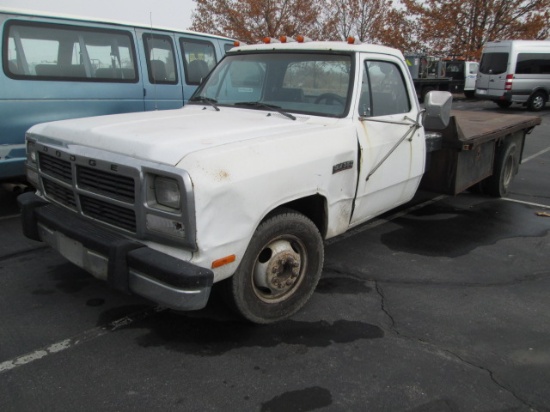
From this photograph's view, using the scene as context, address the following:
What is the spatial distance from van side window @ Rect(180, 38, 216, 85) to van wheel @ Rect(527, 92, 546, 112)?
A: 16.7 meters

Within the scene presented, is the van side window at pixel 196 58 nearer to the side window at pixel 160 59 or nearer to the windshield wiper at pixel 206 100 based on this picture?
the side window at pixel 160 59

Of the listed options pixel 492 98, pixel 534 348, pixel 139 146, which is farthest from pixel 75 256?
pixel 492 98

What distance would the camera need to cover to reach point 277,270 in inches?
130

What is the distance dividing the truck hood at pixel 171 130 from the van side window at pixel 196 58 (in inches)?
132

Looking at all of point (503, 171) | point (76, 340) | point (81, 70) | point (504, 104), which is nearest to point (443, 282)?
point (76, 340)

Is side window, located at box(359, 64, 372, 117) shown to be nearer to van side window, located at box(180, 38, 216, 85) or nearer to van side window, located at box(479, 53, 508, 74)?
van side window, located at box(180, 38, 216, 85)

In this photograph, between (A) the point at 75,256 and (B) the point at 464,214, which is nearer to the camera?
(A) the point at 75,256

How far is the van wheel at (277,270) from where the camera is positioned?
3.05 m

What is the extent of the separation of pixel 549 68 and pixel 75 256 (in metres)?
21.1

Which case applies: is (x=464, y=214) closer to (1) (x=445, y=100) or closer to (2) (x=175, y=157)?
(1) (x=445, y=100)

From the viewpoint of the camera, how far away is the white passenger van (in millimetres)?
19125

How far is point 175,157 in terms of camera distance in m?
2.66

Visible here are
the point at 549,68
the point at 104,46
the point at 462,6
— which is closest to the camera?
the point at 104,46

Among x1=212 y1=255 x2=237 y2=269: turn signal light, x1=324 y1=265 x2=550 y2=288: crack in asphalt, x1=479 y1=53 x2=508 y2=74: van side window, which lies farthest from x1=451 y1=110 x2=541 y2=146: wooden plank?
x1=479 y1=53 x2=508 y2=74: van side window
